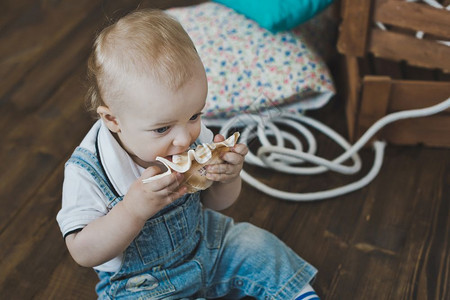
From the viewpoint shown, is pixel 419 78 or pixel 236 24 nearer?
pixel 419 78

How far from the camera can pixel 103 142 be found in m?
0.84

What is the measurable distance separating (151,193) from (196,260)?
0.25m

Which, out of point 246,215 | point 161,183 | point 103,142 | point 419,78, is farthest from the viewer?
point 419,78

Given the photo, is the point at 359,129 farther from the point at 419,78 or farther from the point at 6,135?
the point at 6,135

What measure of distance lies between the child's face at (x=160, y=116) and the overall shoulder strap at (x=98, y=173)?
7cm

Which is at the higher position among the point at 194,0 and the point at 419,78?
the point at 194,0

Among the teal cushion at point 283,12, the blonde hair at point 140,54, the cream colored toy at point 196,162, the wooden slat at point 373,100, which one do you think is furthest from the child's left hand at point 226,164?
the teal cushion at point 283,12

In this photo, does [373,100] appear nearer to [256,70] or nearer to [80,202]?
[256,70]

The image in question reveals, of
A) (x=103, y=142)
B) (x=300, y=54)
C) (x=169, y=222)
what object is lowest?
(x=300, y=54)

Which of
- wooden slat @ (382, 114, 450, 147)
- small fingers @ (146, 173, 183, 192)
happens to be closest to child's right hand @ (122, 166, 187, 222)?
small fingers @ (146, 173, 183, 192)

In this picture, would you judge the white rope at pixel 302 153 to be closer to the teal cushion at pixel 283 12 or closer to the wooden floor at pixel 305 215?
the wooden floor at pixel 305 215

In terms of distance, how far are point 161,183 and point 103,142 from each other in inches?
5.9

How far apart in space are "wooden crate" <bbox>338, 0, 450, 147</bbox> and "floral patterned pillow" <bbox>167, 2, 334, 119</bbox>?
111mm

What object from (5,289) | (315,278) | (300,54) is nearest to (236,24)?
(300,54)
